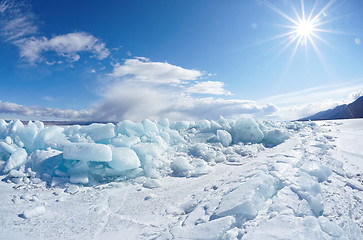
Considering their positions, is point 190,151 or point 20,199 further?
point 190,151

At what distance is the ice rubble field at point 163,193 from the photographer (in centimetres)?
171

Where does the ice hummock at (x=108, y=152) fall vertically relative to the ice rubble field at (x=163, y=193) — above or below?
above

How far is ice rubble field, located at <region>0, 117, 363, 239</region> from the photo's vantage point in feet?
5.62

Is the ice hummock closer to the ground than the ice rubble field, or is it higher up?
higher up

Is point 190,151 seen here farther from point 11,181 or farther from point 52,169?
point 11,181

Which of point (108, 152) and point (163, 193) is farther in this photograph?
point (108, 152)

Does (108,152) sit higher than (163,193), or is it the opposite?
(108,152)

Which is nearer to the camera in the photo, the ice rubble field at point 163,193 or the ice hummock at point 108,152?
the ice rubble field at point 163,193

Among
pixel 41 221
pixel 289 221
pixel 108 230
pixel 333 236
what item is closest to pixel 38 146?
pixel 41 221

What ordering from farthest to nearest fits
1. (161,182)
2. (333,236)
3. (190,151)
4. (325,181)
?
(190,151)
(161,182)
(325,181)
(333,236)

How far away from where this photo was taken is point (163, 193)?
2.94 m

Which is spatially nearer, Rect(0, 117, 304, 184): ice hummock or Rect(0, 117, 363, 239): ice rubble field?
Rect(0, 117, 363, 239): ice rubble field

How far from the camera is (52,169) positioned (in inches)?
134

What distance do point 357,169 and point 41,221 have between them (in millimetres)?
4478
